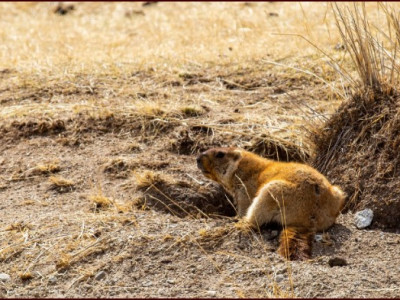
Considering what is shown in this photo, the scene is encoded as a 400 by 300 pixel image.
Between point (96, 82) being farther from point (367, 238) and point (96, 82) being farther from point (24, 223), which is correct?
point (367, 238)

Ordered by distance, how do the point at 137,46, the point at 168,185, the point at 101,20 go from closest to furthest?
the point at 168,185 < the point at 137,46 < the point at 101,20

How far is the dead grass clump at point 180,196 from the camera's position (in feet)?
22.0

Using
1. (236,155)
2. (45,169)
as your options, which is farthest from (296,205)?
(45,169)

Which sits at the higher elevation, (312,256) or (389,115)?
(389,115)

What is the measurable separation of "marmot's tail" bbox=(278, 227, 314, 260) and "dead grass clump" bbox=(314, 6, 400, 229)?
2.56 feet

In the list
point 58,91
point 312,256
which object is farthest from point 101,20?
point 312,256

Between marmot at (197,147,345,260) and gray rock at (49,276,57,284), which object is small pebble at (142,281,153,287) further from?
marmot at (197,147,345,260)

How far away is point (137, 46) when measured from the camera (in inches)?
446

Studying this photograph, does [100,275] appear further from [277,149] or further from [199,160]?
[277,149]

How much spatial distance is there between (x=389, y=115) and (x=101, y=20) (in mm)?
8498

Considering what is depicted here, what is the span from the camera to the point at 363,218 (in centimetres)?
607

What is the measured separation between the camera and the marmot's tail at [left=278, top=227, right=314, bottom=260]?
5.35 m

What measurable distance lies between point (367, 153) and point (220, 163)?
4.30ft

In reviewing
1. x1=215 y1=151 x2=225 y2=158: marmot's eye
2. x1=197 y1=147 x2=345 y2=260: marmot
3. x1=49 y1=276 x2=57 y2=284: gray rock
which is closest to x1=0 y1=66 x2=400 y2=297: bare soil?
x1=49 y1=276 x2=57 y2=284: gray rock
